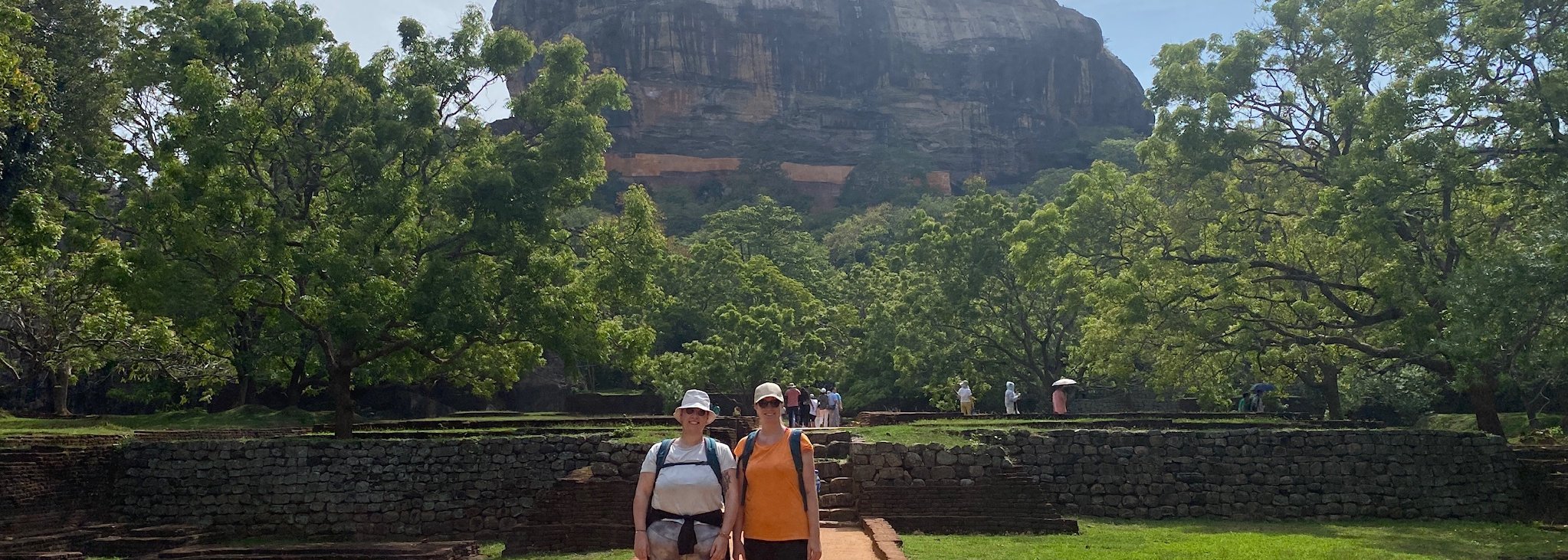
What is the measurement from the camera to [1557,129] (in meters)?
17.0

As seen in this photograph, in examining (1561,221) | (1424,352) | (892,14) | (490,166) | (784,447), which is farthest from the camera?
(892,14)

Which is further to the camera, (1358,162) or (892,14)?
(892,14)

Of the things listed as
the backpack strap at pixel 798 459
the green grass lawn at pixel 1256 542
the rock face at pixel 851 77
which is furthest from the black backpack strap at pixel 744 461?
the rock face at pixel 851 77

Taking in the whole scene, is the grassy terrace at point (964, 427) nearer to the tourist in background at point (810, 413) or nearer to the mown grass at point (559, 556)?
the mown grass at point (559, 556)

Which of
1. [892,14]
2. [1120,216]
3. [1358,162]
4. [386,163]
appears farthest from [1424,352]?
[892,14]

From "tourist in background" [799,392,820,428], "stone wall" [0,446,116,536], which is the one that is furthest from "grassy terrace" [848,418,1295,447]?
"stone wall" [0,446,116,536]

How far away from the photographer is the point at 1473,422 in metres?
23.7

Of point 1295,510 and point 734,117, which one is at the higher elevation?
point 734,117

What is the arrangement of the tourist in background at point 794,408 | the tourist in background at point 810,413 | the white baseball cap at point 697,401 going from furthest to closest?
the tourist in background at point 810,413, the tourist in background at point 794,408, the white baseball cap at point 697,401

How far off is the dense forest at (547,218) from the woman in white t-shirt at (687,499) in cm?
1137

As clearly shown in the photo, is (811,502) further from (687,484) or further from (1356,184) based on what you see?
(1356,184)

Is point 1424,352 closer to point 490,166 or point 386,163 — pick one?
point 490,166

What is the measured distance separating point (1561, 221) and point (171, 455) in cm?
1941

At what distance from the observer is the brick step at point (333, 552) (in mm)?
12867
